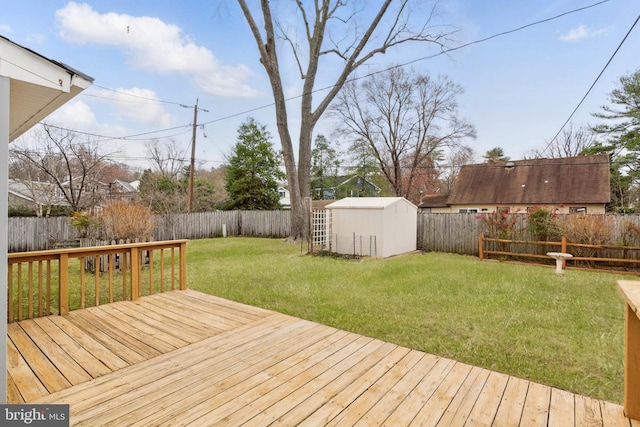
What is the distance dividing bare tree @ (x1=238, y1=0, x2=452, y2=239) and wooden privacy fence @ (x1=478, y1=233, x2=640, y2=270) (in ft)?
21.2

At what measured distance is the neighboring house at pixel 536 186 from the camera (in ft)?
50.8

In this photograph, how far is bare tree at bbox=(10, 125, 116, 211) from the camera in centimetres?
1271

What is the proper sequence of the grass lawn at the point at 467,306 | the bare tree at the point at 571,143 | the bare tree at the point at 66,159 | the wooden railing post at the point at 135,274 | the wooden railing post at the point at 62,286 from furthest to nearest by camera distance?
the bare tree at the point at 571,143 → the bare tree at the point at 66,159 → the wooden railing post at the point at 135,274 → the wooden railing post at the point at 62,286 → the grass lawn at the point at 467,306

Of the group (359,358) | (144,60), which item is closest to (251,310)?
(359,358)

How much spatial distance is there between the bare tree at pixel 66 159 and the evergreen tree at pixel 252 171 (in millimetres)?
6803

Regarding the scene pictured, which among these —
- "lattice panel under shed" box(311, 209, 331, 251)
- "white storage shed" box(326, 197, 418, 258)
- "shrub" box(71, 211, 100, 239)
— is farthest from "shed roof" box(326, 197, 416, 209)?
"shrub" box(71, 211, 100, 239)

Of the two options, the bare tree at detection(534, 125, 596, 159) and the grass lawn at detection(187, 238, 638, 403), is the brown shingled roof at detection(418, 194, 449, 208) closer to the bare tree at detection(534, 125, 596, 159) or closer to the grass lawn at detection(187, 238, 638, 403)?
the bare tree at detection(534, 125, 596, 159)

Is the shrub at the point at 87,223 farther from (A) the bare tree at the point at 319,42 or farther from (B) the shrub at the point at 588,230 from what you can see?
(B) the shrub at the point at 588,230

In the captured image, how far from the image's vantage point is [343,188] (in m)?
28.2

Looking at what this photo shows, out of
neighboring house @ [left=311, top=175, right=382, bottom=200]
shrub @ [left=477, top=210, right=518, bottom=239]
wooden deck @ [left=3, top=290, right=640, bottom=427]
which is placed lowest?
wooden deck @ [left=3, top=290, right=640, bottom=427]

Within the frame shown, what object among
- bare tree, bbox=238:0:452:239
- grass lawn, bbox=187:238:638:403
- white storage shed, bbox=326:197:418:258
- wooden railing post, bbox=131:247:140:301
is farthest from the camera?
bare tree, bbox=238:0:452:239

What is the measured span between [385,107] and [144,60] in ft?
44.4

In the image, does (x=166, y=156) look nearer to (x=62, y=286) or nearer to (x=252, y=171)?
(x=252, y=171)

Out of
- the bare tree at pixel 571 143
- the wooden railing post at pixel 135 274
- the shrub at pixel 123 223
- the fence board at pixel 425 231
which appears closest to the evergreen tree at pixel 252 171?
the fence board at pixel 425 231
